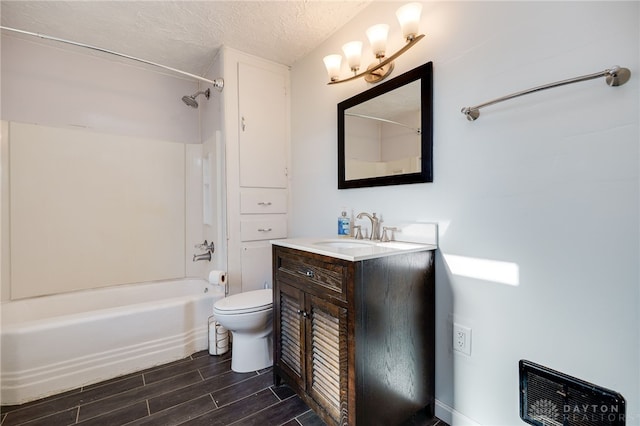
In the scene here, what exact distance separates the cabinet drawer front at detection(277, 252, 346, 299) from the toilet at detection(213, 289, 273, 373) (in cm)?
40

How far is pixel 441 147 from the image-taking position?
4.50 ft

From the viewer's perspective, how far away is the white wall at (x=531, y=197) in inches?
34.9

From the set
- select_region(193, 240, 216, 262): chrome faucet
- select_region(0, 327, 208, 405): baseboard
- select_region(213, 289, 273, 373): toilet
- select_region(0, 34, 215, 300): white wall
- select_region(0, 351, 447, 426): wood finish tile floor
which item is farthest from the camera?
select_region(193, 240, 216, 262): chrome faucet

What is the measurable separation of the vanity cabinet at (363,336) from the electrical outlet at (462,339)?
0.35 ft

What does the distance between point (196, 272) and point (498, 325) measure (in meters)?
2.55

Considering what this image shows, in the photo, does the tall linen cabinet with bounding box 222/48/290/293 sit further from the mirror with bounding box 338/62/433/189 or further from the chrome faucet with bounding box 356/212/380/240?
the chrome faucet with bounding box 356/212/380/240

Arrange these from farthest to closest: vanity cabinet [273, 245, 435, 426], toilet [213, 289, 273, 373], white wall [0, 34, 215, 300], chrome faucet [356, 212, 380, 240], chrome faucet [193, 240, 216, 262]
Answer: chrome faucet [193, 240, 216, 262] → white wall [0, 34, 215, 300] → toilet [213, 289, 273, 373] → chrome faucet [356, 212, 380, 240] → vanity cabinet [273, 245, 435, 426]

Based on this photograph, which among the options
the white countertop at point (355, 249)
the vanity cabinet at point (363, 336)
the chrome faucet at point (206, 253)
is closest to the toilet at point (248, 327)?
the vanity cabinet at point (363, 336)

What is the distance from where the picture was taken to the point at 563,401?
987mm

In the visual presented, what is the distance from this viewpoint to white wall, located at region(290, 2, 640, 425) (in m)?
0.89

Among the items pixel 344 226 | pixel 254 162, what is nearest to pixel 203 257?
pixel 254 162

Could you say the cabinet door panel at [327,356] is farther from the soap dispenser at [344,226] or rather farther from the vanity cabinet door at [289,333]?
the soap dispenser at [344,226]

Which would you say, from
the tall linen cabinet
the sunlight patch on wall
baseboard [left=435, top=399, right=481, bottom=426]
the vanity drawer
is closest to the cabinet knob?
the vanity drawer

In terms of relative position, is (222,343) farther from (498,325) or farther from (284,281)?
(498,325)
